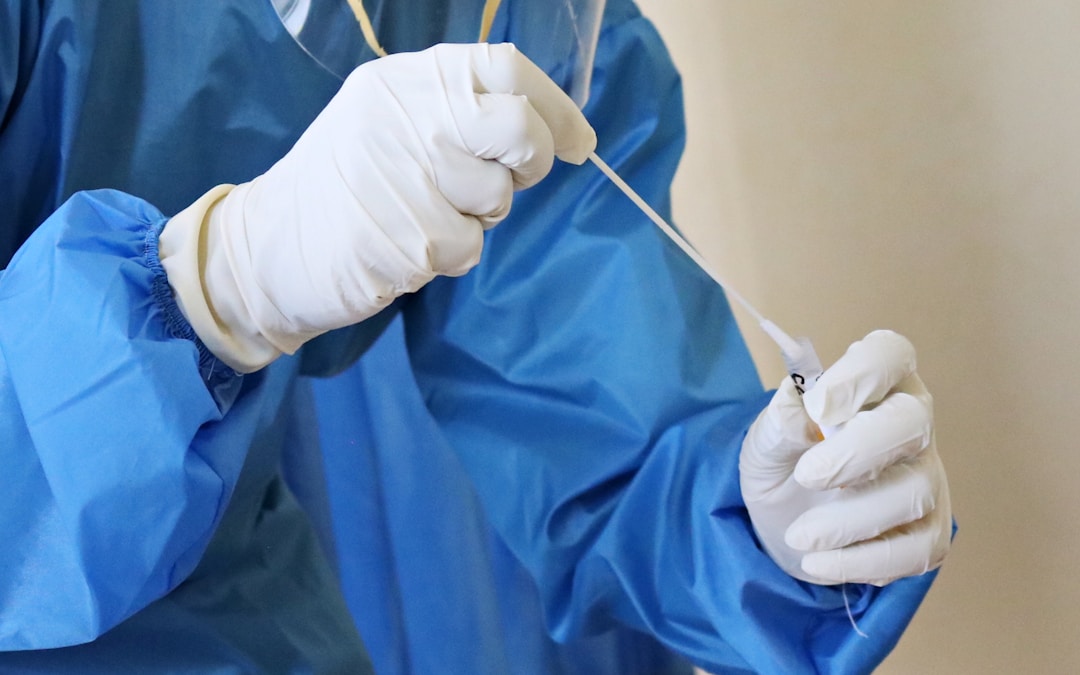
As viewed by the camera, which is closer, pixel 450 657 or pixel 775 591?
pixel 775 591

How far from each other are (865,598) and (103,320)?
50 centimetres

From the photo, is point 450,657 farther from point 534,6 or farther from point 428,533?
point 534,6

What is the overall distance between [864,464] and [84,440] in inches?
16.3

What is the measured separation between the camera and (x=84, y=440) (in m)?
0.46

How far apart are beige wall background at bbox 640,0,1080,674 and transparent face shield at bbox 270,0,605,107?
27cm

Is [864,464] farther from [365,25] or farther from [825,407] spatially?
[365,25]

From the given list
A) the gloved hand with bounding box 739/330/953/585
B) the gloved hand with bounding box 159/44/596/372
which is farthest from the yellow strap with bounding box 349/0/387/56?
the gloved hand with bounding box 739/330/953/585

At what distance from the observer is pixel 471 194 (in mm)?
498

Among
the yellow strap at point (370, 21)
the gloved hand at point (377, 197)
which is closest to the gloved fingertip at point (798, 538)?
the gloved hand at point (377, 197)

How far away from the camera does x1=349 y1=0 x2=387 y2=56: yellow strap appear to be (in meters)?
0.65

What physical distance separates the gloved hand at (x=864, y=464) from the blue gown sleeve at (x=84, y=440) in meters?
0.34

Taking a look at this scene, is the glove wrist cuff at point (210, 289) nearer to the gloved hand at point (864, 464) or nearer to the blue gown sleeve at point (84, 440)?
the blue gown sleeve at point (84, 440)

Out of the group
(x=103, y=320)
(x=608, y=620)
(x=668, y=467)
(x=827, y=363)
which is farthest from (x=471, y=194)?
(x=827, y=363)

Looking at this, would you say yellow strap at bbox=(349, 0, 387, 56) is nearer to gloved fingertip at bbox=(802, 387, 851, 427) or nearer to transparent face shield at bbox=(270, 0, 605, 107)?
transparent face shield at bbox=(270, 0, 605, 107)
